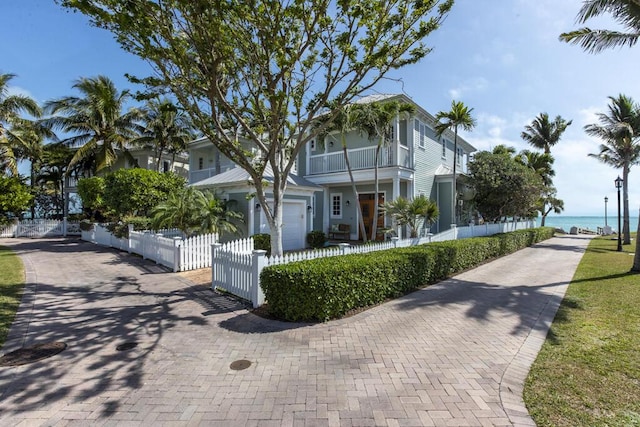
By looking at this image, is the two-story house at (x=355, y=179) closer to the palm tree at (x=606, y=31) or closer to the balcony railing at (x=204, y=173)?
the balcony railing at (x=204, y=173)

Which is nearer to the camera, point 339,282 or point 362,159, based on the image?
point 339,282

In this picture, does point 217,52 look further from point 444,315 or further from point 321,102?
point 444,315

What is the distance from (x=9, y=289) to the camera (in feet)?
25.3

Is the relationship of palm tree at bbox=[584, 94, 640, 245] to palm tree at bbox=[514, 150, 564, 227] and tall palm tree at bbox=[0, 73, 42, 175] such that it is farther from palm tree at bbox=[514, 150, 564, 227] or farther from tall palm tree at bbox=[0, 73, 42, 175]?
tall palm tree at bbox=[0, 73, 42, 175]

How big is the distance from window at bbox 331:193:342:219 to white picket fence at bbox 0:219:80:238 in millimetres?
20004

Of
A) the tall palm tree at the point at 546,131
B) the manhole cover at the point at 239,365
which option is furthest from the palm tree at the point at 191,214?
the tall palm tree at the point at 546,131

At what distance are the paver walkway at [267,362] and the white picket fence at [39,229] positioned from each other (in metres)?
20.0

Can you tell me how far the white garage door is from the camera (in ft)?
49.2

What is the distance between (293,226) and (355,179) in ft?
14.5

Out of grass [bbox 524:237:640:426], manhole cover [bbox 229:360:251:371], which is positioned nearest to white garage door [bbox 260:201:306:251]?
manhole cover [bbox 229:360:251:371]

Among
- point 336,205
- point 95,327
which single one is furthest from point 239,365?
point 336,205

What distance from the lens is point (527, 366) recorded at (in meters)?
4.06

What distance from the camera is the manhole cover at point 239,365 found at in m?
4.00

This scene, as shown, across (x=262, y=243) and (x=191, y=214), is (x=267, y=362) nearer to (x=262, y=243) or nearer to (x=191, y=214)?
(x=262, y=243)
